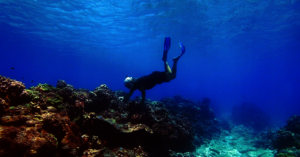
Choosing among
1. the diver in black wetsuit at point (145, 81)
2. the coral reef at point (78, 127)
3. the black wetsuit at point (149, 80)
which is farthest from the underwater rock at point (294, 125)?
the black wetsuit at point (149, 80)

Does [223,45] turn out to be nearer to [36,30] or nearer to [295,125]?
[295,125]

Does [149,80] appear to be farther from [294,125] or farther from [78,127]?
[294,125]

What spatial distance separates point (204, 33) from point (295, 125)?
22114 mm

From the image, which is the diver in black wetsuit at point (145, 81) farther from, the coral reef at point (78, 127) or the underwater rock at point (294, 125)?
the underwater rock at point (294, 125)

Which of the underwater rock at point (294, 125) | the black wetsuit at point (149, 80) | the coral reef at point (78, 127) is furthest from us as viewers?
the underwater rock at point (294, 125)

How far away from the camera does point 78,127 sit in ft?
14.5

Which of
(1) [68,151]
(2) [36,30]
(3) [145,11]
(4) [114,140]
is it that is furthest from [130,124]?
(2) [36,30]

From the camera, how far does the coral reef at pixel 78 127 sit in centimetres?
289

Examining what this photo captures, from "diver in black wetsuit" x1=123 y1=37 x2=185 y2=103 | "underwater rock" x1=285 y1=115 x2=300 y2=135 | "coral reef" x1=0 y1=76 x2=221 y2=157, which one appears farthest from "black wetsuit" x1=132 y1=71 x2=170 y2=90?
"underwater rock" x1=285 y1=115 x2=300 y2=135

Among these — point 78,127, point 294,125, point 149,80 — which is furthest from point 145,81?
point 294,125

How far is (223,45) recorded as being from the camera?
120ft

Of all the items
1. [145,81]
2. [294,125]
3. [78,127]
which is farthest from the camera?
[294,125]

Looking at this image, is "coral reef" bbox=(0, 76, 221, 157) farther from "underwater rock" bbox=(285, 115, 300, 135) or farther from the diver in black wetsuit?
"underwater rock" bbox=(285, 115, 300, 135)

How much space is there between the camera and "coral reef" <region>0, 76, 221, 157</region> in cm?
289
